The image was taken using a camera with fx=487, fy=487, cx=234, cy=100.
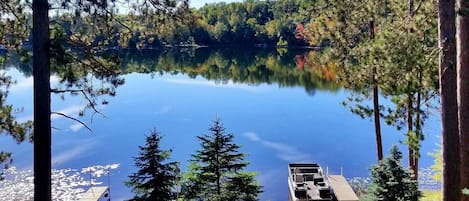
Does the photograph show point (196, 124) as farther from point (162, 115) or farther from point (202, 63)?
point (202, 63)

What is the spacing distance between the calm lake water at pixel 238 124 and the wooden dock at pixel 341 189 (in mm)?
1677

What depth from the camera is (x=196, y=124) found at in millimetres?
26469

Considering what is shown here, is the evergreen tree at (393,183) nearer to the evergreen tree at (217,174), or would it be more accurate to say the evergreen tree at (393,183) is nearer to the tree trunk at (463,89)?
the tree trunk at (463,89)

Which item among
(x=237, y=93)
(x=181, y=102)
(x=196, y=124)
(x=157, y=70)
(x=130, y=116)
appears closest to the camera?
(x=196, y=124)

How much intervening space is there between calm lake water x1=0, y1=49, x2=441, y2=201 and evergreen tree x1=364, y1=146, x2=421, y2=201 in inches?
188

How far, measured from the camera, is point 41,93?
4.87 meters

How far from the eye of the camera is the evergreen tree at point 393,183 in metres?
7.70

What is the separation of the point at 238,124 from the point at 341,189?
43.8 ft

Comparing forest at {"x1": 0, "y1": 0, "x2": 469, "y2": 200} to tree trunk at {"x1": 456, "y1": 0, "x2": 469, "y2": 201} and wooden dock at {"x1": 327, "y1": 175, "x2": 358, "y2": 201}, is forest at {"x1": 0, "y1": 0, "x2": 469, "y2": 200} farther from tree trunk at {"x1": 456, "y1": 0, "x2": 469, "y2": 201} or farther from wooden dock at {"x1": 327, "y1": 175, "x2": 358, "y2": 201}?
wooden dock at {"x1": 327, "y1": 175, "x2": 358, "y2": 201}

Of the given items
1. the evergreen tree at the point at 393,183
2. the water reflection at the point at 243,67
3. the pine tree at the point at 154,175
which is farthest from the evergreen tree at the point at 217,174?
the water reflection at the point at 243,67

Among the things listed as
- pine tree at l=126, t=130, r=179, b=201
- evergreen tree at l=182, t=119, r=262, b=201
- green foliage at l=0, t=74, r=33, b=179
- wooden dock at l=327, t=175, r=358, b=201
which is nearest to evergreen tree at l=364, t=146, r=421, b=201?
evergreen tree at l=182, t=119, r=262, b=201

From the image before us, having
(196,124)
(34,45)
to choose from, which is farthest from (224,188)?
(196,124)

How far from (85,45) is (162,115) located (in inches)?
945

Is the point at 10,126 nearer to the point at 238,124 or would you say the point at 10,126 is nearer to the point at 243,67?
the point at 238,124
